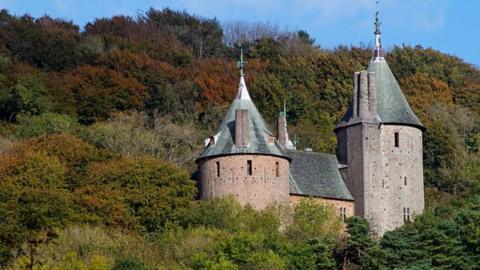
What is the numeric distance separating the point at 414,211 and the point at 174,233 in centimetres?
1100

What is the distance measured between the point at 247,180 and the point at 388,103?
26.7 feet

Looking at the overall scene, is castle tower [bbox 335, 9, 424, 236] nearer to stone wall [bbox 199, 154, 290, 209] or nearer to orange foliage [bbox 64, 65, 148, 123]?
stone wall [bbox 199, 154, 290, 209]

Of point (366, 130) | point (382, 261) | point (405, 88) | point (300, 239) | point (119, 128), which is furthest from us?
point (405, 88)

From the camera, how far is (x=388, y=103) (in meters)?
59.3

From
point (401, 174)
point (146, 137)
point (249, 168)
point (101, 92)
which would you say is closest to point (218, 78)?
point (101, 92)

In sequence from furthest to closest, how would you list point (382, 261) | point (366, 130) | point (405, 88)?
point (405, 88) → point (366, 130) → point (382, 261)

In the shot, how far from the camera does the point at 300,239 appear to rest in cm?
5422

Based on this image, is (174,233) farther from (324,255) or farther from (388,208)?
(388,208)

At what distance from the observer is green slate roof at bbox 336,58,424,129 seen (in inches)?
2306

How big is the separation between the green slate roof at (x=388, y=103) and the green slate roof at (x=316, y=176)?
5.72 feet

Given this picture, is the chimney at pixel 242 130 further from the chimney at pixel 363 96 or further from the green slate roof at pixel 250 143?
the chimney at pixel 363 96

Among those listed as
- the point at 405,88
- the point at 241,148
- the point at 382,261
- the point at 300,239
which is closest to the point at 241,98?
the point at 241,148

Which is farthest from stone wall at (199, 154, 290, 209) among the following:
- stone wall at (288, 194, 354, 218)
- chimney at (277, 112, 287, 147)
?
chimney at (277, 112, 287, 147)

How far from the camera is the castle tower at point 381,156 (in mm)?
57406
